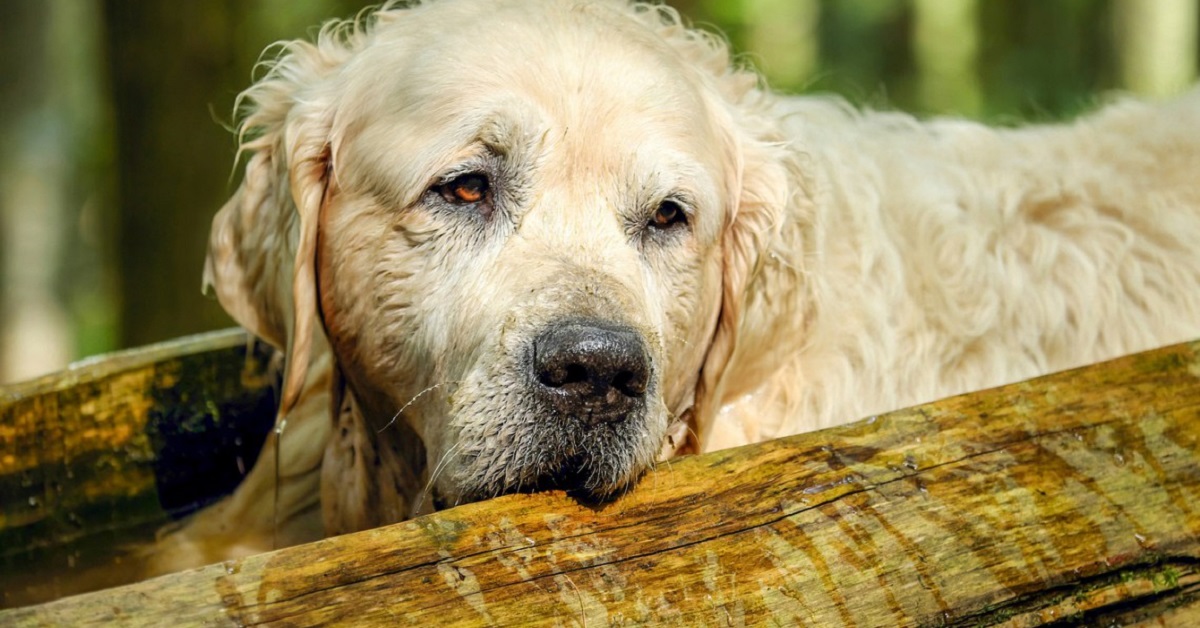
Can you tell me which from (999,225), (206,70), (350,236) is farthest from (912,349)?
(206,70)

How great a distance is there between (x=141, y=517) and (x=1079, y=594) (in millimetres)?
2836

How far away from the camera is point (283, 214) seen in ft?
11.2

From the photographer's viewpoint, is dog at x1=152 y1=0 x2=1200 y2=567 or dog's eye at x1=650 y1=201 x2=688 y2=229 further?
dog's eye at x1=650 y1=201 x2=688 y2=229

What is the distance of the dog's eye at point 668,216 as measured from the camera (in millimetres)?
3236

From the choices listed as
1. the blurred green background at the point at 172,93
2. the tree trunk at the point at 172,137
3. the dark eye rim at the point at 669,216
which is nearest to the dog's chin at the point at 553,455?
the dark eye rim at the point at 669,216

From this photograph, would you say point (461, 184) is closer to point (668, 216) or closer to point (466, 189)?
point (466, 189)

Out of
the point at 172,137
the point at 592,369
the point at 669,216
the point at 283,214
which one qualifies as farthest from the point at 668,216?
the point at 172,137

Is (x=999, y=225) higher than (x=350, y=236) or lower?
lower

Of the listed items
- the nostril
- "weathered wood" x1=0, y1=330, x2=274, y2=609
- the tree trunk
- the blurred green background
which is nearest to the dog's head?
the nostril

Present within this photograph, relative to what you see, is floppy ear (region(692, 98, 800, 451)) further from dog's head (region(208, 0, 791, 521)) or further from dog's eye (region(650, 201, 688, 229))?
dog's eye (region(650, 201, 688, 229))

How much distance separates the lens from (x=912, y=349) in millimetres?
3832

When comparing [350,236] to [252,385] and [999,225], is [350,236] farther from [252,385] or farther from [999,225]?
[999,225]

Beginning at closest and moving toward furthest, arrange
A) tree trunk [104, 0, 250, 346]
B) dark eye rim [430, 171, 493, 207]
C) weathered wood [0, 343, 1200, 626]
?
weathered wood [0, 343, 1200, 626]
dark eye rim [430, 171, 493, 207]
tree trunk [104, 0, 250, 346]

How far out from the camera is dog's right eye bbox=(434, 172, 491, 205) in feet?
10.3
